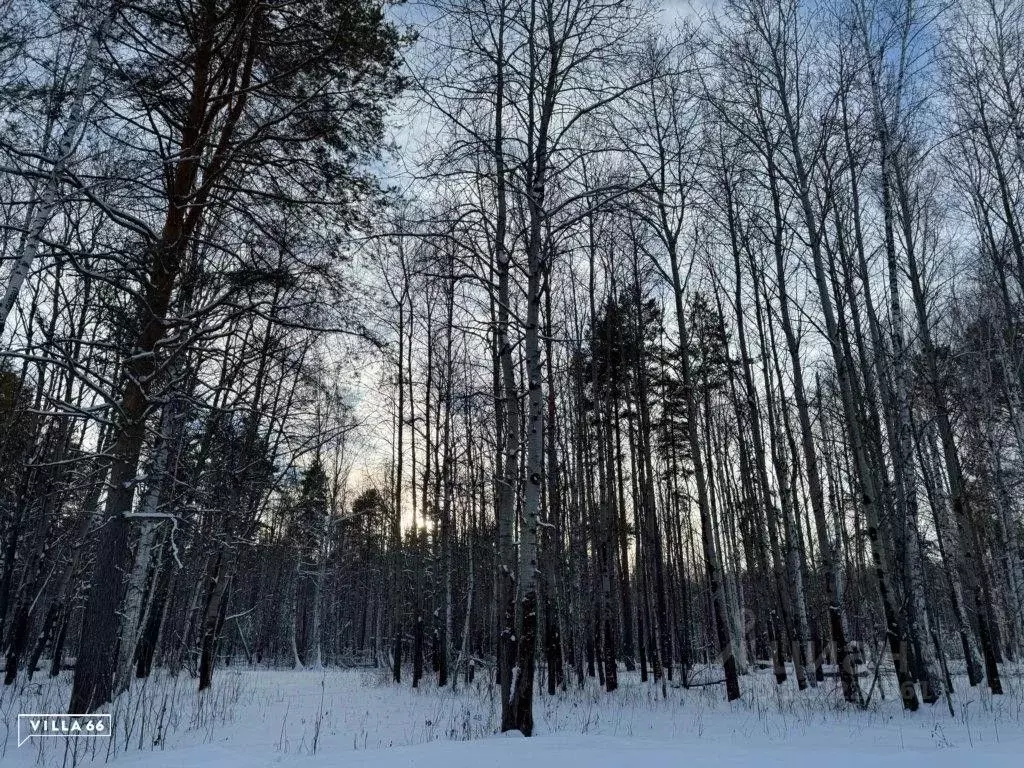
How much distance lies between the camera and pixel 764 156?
432 inches

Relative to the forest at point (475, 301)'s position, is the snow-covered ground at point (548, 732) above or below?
below

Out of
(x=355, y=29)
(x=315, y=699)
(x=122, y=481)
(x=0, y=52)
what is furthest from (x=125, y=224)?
(x=315, y=699)

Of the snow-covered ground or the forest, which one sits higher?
the forest

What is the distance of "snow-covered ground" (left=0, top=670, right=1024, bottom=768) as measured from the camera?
4883 millimetres

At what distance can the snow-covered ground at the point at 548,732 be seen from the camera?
4.88m

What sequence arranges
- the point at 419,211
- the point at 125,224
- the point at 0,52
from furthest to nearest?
the point at 419,211 → the point at 125,224 → the point at 0,52

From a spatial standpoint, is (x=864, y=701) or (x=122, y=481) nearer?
(x=122, y=481)

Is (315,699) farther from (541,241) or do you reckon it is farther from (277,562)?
(277,562)

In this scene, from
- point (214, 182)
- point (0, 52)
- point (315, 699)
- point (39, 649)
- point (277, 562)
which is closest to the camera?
point (0, 52)

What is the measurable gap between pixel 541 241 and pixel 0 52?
5.97 meters

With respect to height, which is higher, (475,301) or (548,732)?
(475,301)

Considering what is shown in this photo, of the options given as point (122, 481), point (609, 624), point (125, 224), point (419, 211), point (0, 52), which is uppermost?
point (419, 211)

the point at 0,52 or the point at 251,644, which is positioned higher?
the point at 0,52

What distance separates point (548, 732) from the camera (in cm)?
733
